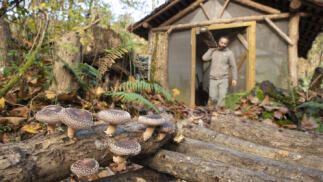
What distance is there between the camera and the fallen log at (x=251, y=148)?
→ 2395 millimetres

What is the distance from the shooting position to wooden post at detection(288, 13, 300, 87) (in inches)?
263

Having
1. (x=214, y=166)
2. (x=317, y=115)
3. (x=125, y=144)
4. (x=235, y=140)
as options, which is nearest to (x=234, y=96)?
(x=317, y=115)

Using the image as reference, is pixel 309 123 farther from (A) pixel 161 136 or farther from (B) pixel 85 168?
(B) pixel 85 168

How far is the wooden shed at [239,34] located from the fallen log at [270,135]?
156 inches

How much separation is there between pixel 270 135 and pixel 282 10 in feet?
19.5

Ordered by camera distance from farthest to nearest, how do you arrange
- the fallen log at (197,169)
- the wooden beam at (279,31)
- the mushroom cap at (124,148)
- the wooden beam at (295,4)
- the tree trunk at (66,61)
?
the wooden beam at (279,31)
the wooden beam at (295,4)
the tree trunk at (66,61)
the fallen log at (197,169)
the mushroom cap at (124,148)

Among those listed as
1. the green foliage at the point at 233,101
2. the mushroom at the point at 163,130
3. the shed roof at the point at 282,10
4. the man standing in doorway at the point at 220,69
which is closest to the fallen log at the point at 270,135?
the mushroom at the point at 163,130

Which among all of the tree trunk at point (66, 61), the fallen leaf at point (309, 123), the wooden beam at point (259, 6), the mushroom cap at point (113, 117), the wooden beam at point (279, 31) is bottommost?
the fallen leaf at point (309, 123)

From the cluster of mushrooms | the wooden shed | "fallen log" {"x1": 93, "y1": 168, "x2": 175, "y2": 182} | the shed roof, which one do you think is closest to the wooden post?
the wooden shed

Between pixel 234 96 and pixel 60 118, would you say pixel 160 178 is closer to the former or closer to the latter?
pixel 60 118

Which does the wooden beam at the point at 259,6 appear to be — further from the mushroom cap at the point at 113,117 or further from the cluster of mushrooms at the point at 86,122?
the mushroom cap at the point at 113,117

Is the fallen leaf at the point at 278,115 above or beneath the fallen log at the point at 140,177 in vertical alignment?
above

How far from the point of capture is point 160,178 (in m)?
2.13

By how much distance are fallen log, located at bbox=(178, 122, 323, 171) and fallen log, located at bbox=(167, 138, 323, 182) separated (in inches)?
15.6
